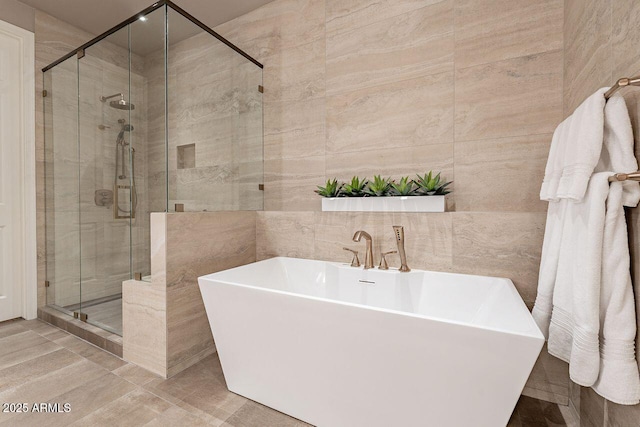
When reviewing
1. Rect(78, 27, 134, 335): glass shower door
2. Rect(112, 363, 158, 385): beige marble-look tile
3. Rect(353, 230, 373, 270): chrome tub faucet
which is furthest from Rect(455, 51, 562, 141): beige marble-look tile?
Rect(112, 363, 158, 385): beige marble-look tile

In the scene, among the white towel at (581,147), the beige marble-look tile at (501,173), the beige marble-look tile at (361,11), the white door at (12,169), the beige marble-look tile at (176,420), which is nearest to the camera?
the white towel at (581,147)

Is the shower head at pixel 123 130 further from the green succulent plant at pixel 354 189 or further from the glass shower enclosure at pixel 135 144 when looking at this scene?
the green succulent plant at pixel 354 189

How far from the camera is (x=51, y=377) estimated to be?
1.75 meters

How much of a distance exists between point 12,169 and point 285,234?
2.41 m

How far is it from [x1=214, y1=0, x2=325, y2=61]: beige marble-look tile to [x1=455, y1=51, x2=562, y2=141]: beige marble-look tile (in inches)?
47.3

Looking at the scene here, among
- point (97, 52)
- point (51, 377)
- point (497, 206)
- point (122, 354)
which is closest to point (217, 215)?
point (122, 354)

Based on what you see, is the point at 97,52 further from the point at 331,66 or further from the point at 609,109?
the point at 609,109

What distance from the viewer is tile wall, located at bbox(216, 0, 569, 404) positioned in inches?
65.4

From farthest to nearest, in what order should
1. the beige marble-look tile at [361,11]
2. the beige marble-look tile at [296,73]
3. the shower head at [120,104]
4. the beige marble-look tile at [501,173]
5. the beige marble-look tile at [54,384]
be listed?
the beige marble-look tile at [296,73], the shower head at [120,104], the beige marble-look tile at [361,11], the beige marble-look tile at [501,173], the beige marble-look tile at [54,384]

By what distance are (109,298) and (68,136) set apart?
1.43 meters

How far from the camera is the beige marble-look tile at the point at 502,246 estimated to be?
1.59m

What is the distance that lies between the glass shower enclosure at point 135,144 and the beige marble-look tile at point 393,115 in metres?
0.75

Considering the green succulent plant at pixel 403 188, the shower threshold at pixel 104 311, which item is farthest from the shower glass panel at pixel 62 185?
the green succulent plant at pixel 403 188

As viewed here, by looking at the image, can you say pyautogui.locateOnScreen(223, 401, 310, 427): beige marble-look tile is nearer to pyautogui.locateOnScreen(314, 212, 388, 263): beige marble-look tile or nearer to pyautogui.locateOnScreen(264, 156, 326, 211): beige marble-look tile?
pyautogui.locateOnScreen(314, 212, 388, 263): beige marble-look tile
